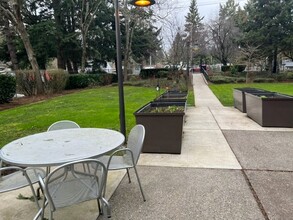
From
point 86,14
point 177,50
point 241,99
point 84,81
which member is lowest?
point 241,99

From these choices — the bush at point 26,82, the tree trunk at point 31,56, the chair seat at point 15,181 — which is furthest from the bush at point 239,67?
the chair seat at point 15,181

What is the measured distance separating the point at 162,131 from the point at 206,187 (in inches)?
54.2

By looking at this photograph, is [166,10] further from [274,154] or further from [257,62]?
[274,154]

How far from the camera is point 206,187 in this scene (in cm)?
288

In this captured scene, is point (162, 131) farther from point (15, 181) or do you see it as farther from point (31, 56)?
point (31, 56)

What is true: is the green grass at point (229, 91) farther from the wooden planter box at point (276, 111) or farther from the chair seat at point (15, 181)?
the chair seat at point (15, 181)

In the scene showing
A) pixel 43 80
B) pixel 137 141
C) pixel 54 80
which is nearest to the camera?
pixel 137 141

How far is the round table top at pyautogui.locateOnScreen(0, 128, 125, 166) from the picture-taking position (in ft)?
6.59

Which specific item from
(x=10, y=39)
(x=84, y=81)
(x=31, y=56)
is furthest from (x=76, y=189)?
(x=10, y=39)

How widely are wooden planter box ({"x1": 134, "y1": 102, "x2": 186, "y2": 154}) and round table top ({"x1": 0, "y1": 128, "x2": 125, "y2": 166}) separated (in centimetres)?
129

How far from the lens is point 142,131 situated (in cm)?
264

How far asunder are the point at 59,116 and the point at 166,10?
16457mm

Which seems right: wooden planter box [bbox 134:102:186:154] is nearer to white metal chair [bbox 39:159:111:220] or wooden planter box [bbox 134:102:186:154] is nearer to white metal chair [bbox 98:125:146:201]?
white metal chair [bbox 98:125:146:201]

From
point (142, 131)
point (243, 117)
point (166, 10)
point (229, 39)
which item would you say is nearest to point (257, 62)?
point (229, 39)
